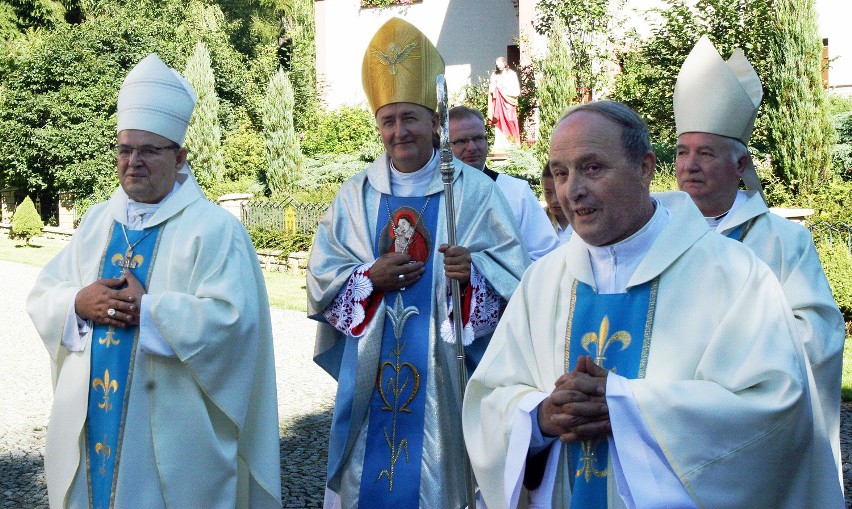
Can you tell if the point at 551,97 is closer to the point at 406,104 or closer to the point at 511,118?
the point at 511,118

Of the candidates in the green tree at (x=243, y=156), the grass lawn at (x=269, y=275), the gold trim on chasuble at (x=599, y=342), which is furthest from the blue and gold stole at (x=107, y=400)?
the green tree at (x=243, y=156)

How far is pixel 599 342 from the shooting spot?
2.96 metres

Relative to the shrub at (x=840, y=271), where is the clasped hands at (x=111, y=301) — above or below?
A: above

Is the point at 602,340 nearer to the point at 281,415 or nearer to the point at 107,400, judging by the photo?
the point at 107,400

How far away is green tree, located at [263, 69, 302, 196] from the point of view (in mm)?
24359

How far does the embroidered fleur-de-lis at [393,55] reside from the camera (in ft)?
14.6

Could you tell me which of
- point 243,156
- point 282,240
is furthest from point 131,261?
point 243,156

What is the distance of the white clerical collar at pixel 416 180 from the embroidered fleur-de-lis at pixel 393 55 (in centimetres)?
43

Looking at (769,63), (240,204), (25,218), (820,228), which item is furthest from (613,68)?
(25,218)

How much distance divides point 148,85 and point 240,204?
1593cm

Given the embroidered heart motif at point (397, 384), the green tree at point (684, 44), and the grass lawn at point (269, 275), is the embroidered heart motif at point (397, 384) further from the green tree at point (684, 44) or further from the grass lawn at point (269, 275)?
the green tree at point (684, 44)

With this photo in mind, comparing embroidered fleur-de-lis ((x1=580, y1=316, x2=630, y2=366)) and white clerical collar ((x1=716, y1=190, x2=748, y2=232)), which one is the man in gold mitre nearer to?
white clerical collar ((x1=716, y1=190, x2=748, y2=232))

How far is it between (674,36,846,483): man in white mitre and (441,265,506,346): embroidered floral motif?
0.94 m

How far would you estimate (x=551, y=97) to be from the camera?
2111 centimetres
